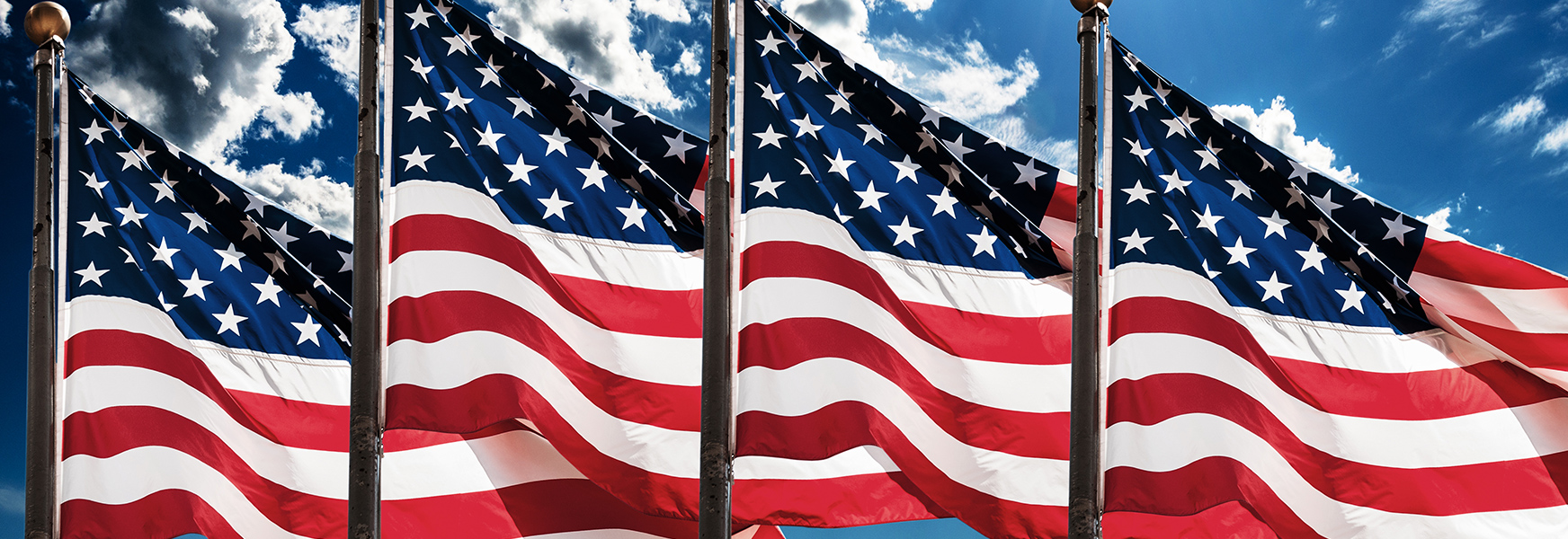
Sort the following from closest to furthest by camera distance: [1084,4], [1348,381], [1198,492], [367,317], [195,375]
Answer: [1198,492] < [367,317] < [1348,381] < [1084,4] < [195,375]

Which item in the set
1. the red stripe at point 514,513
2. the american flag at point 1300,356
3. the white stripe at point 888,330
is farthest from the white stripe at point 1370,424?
the red stripe at point 514,513

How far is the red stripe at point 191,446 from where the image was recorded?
1235 centimetres

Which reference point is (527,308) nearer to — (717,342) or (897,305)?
(717,342)

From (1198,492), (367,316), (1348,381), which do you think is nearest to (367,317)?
(367,316)

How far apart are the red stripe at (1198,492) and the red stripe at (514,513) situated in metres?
4.27

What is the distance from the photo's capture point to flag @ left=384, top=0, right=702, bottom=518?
10.7 metres

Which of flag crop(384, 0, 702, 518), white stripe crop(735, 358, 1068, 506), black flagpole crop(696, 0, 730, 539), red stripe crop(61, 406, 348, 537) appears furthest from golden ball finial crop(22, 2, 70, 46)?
white stripe crop(735, 358, 1068, 506)

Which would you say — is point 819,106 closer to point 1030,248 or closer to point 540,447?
point 1030,248

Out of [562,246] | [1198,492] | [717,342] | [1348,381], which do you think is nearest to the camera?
[1198,492]

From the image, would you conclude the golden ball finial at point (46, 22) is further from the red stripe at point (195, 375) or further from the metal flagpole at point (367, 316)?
the metal flagpole at point (367, 316)

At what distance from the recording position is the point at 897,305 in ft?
36.6

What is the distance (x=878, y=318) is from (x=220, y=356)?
7.37 metres

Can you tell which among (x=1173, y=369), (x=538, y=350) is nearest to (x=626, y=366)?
(x=538, y=350)

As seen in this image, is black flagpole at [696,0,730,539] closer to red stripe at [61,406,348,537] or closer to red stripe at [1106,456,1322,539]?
red stripe at [1106,456,1322,539]
